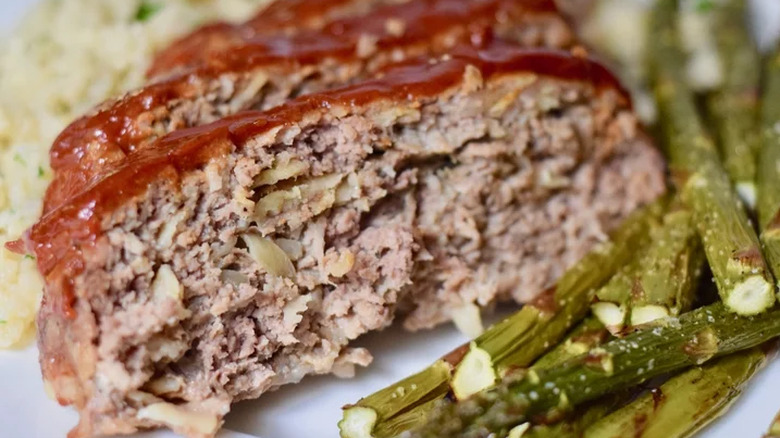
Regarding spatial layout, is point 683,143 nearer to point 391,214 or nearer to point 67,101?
point 391,214

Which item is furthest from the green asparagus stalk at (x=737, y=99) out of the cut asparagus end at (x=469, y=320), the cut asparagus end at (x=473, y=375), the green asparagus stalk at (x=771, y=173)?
the cut asparagus end at (x=473, y=375)

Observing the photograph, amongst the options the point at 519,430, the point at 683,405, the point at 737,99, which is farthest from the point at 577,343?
the point at 737,99

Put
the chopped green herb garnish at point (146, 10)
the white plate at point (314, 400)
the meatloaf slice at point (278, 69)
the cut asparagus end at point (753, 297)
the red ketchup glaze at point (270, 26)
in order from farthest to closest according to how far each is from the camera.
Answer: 1. the chopped green herb garnish at point (146, 10)
2. the red ketchup glaze at point (270, 26)
3. the meatloaf slice at point (278, 69)
4. the cut asparagus end at point (753, 297)
5. the white plate at point (314, 400)

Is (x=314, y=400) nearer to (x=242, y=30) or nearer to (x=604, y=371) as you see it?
(x=604, y=371)

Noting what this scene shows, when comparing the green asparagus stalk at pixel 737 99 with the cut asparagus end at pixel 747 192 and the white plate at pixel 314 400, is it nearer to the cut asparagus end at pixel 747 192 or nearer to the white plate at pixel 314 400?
the cut asparagus end at pixel 747 192

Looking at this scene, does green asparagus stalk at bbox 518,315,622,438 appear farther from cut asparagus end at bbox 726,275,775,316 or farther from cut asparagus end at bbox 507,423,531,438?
cut asparagus end at bbox 726,275,775,316

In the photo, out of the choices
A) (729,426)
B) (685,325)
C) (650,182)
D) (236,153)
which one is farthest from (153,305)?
(650,182)
